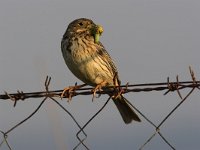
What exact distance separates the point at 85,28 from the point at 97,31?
73 cm

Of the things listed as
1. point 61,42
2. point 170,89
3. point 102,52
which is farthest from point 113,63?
point 170,89

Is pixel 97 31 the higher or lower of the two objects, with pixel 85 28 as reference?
lower

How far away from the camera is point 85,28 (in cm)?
882

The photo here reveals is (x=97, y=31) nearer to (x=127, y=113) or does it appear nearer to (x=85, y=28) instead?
(x=85, y=28)

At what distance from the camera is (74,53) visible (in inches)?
312

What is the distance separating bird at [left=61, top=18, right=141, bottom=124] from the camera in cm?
797

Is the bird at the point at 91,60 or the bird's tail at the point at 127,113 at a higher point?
the bird at the point at 91,60

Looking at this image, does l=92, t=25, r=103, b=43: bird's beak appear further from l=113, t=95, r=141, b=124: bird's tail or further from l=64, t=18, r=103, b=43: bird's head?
l=113, t=95, r=141, b=124: bird's tail

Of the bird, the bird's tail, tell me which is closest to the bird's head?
the bird

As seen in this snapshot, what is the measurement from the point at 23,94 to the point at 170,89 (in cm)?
145

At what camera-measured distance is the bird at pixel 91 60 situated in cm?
797

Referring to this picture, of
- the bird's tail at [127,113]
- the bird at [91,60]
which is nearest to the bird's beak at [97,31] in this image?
the bird at [91,60]

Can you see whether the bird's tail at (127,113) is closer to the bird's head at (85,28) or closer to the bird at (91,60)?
the bird at (91,60)

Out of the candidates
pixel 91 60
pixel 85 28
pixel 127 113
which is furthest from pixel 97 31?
pixel 127 113
